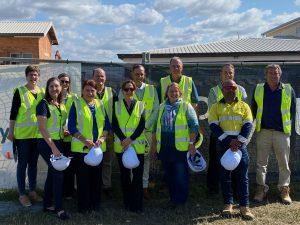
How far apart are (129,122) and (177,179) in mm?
1033

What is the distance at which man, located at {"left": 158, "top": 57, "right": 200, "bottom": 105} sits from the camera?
19.6ft

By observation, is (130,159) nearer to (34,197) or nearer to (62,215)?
(62,215)

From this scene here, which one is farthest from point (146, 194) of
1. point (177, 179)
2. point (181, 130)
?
point (181, 130)

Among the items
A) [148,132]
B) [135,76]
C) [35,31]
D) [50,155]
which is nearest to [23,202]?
[50,155]

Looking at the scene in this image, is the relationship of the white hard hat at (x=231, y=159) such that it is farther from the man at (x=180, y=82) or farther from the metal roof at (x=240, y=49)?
the metal roof at (x=240, y=49)

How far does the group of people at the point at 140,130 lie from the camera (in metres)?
5.40

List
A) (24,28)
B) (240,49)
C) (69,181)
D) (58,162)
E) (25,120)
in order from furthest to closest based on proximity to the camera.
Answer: (24,28) < (240,49) < (69,181) < (25,120) < (58,162)

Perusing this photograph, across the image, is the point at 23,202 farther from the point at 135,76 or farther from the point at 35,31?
the point at 35,31

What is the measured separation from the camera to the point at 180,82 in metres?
6.05

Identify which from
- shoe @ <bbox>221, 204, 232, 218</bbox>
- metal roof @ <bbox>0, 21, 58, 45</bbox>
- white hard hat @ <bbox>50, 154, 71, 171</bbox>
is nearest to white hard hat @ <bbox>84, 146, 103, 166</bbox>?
white hard hat @ <bbox>50, 154, 71, 171</bbox>

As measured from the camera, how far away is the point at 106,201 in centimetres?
627

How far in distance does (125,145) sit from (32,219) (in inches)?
60.8

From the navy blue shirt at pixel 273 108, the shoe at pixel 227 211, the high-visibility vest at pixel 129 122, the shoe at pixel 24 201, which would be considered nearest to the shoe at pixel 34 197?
the shoe at pixel 24 201

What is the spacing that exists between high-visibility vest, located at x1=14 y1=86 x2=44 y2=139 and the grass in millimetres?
1086
